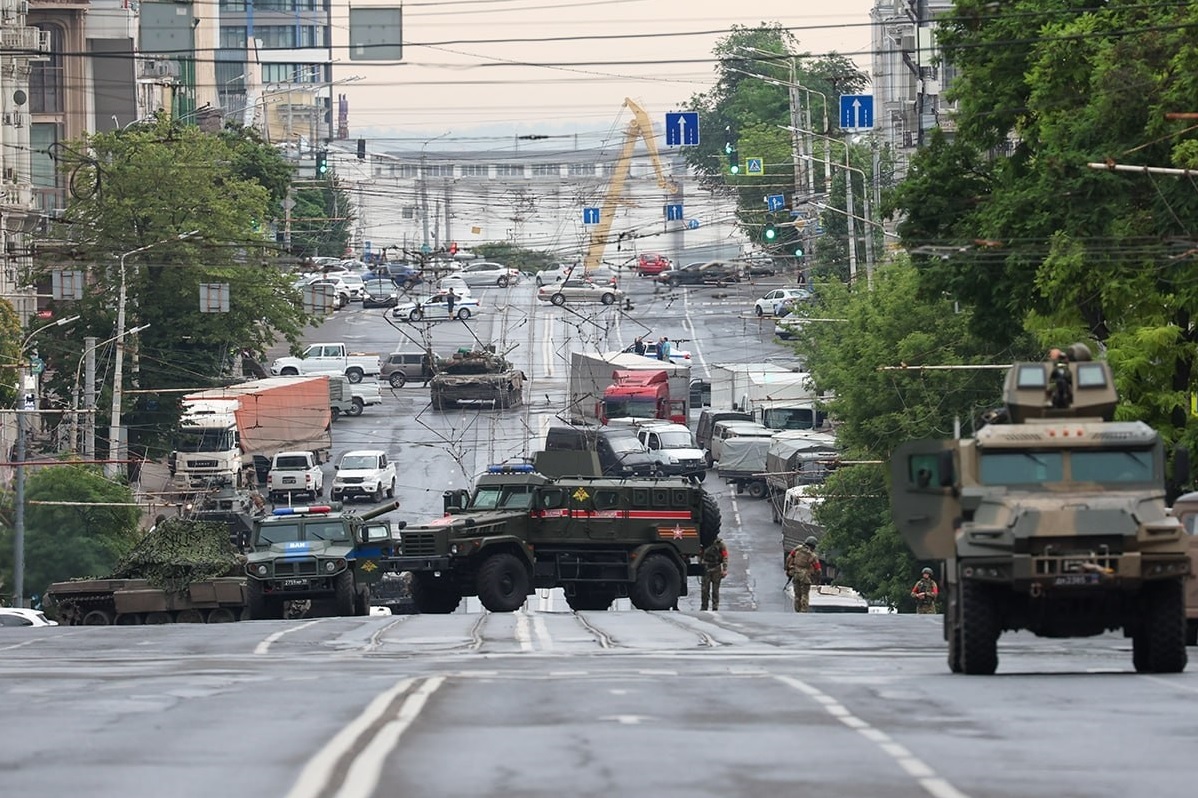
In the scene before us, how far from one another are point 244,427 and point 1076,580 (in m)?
65.0

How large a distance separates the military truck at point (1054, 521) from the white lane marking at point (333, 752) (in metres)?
5.66

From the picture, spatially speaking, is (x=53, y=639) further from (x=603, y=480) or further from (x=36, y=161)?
(x=36, y=161)

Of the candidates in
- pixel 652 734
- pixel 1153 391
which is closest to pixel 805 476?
pixel 1153 391

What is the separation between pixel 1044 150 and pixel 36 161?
7005 cm

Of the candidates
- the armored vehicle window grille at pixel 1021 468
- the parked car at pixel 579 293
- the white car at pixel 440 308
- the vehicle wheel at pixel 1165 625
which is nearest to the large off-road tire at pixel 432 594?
the armored vehicle window grille at pixel 1021 468

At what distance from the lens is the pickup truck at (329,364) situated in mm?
100500

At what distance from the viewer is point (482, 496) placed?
44.0 m

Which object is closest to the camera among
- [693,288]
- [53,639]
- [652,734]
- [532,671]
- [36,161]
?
[652,734]

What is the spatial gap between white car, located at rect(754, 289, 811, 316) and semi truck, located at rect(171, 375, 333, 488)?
34.5 metres

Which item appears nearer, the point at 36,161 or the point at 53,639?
the point at 53,639

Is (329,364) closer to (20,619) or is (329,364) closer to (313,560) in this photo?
(20,619)

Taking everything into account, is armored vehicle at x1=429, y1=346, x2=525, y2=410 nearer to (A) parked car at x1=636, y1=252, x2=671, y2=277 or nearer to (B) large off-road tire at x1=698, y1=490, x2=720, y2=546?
(A) parked car at x1=636, y1=252, x2=671, y2=277

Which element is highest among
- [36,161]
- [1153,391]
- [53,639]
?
[36,161]

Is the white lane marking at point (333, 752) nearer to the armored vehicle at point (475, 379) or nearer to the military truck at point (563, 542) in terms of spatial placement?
the military truck at point (563, 542)
